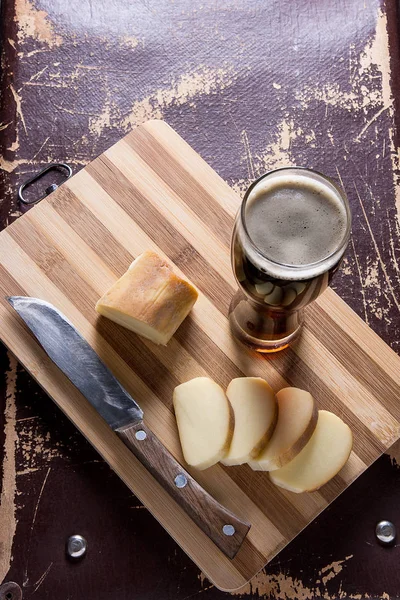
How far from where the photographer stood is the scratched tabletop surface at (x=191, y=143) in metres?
1.41

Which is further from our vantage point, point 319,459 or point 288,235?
point 319,459

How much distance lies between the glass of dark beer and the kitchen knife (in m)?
0.33

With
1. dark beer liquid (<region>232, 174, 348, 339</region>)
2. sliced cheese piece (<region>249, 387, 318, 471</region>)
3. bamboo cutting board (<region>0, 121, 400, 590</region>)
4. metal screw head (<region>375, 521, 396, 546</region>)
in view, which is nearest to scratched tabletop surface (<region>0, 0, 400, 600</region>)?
metal screw head (<region>375, 521, 396, 546</region>)

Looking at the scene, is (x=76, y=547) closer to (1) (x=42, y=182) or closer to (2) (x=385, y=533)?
(2) (x=385, y=533)

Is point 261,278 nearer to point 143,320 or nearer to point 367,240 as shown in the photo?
point 143,320

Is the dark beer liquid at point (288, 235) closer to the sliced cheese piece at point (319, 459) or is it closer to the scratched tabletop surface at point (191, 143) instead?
the sliced cheese piece at point (319, 459)

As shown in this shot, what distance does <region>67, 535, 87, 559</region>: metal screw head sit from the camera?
1.40 metres

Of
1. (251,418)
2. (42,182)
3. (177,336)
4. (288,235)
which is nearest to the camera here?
(288,235)

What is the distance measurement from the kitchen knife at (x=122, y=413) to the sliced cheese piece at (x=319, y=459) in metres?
0.12

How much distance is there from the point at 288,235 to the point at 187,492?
49 centimetres

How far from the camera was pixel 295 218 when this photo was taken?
47.0 inches

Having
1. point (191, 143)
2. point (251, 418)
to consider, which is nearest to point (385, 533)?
point (251, 418)

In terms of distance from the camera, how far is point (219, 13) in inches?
Result: 66.7

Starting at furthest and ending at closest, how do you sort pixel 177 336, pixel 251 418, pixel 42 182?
pixel 42 182
pixel 177 336
pixel 251 418
